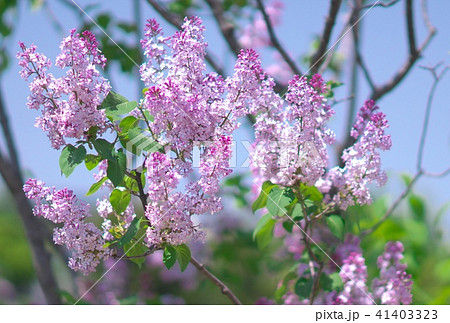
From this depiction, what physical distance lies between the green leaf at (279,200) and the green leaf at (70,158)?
1.16 ft

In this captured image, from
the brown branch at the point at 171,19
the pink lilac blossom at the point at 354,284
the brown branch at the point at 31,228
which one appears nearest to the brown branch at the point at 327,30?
the brown branch at the point at 171,19

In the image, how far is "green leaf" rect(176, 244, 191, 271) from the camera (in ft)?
3.14

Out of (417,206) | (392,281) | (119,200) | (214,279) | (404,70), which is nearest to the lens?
(119,200)

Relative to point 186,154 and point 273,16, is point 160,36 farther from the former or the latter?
point 273,16

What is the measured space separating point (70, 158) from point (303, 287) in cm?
70

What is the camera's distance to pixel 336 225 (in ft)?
3.87

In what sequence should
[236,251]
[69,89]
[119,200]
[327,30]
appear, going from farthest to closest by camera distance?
1. [236,251]
2. [327,30]
3. [119,200]
4. [69,89]

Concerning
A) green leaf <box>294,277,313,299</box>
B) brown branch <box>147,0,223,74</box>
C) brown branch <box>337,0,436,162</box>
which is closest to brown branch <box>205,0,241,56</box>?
brown branch <box>147,0,223,74</box>

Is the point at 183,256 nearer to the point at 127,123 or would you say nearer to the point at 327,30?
the point at 127,123

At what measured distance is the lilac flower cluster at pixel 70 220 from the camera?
3.05ft

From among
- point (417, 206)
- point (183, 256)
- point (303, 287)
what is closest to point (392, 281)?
point (303, 287)

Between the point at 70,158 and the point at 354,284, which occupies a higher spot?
the point at 354,284

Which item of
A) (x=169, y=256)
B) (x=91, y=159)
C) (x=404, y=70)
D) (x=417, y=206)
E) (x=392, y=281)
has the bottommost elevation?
(x=169, y=256)

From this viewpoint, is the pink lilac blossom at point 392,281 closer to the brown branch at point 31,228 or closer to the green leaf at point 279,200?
the green leaf at point 279,200
